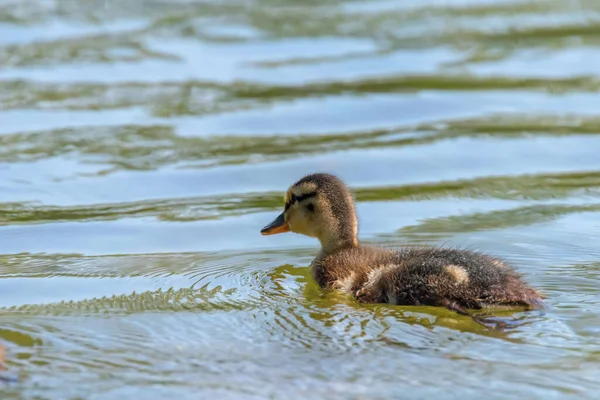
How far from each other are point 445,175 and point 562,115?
191cm

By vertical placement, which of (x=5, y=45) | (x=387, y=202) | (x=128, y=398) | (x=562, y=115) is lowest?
(x=128, y=398)

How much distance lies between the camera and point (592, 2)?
13719 millimetres

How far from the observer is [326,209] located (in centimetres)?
635

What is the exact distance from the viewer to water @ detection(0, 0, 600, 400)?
482 cm

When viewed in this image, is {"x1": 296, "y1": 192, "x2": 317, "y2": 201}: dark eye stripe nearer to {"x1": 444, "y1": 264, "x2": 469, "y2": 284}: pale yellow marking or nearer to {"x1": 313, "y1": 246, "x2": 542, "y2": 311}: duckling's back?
{"x1": 313, "y1": 246, "x2": 542, "y2": 311}: duckling's back

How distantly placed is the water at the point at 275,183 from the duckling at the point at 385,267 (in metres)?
0.11

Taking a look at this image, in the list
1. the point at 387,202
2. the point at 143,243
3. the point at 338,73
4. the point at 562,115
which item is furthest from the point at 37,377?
the point at 338,73

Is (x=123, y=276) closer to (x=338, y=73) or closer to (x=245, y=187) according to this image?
(x=245, y=187)

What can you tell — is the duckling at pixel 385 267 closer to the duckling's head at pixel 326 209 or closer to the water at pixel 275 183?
the duckling's head at pixel 326 209

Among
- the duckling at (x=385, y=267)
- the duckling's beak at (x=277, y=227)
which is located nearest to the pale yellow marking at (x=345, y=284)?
the duckling at (x=385, y=267)

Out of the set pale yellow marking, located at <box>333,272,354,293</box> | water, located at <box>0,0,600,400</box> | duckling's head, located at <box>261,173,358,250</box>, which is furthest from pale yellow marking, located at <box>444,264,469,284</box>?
duckling's head, located at <box>261,173,358,250</box>

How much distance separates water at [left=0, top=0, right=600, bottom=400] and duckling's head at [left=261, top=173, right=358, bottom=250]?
24 cm

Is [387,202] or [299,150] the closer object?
[387,202]

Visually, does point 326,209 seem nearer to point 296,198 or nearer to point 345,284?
point 296,198
